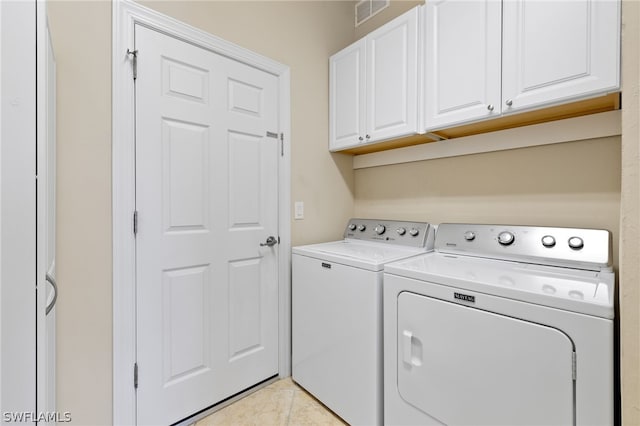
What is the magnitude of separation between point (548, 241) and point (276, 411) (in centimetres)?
169

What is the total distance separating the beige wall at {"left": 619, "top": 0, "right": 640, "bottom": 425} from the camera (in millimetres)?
619

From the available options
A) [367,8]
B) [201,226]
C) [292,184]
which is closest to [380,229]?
[292,184]

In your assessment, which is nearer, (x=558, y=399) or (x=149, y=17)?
(x=558, y=399)

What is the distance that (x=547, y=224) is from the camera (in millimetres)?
1536

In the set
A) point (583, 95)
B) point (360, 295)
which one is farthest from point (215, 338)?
point (583, 95)

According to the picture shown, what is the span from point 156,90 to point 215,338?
4.51 feet

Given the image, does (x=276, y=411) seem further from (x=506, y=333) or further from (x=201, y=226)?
(x=506, y=333)

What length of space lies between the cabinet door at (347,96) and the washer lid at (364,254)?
29.9 inches

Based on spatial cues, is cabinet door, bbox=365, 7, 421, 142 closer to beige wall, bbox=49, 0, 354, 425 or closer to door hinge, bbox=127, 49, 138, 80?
beige wall, bbox=49, 0, 354, 425

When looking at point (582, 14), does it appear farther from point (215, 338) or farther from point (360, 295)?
point (215, 338)

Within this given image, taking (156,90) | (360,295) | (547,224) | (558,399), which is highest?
(156,90)

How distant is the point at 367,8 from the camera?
2.36 m

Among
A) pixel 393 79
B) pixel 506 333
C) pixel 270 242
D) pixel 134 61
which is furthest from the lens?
pixel 270 242

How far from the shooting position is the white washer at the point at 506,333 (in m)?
0.90
